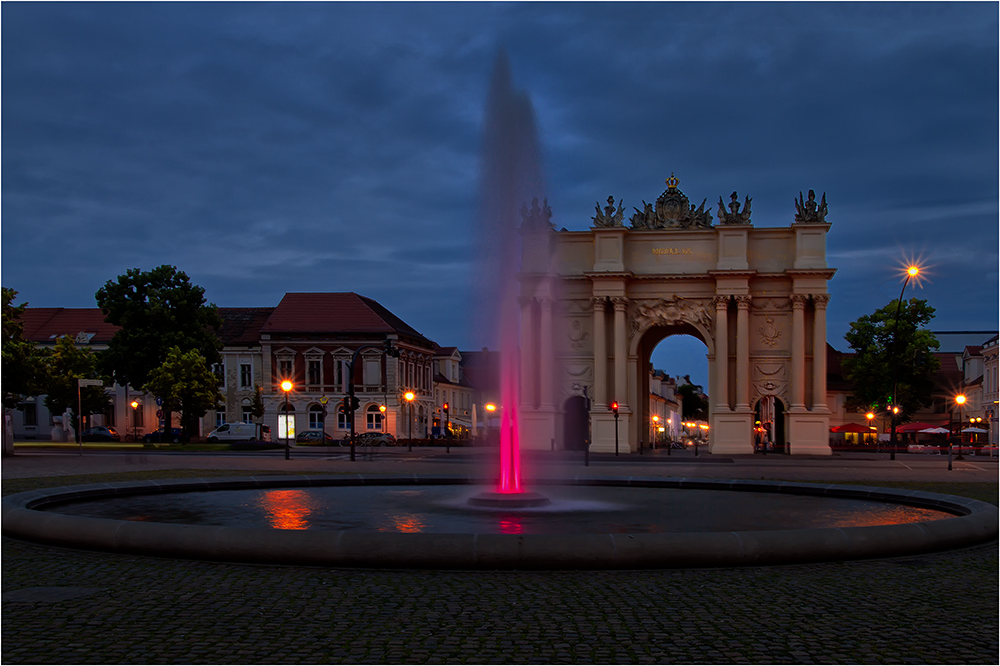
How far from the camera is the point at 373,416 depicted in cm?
8325

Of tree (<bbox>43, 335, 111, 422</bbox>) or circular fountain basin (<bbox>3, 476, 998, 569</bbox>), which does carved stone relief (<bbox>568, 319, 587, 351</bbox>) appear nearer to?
tree (<bbox>43, 335, 111, 422</bbox>)

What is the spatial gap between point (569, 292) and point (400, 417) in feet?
95.4

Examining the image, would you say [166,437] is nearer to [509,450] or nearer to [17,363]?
[17,363]

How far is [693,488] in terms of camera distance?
68.1 feet

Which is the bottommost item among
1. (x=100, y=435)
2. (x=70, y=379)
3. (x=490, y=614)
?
(x=100, y=435)

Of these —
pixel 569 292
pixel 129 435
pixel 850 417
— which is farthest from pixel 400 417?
pixel 850 417

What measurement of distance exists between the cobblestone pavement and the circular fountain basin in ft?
0.70

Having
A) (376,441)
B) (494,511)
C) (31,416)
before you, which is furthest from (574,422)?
(31,416)

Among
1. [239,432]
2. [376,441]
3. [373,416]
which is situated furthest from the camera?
[373,416]

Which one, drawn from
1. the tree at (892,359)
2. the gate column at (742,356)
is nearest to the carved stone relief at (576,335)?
the gate column at (742,356)

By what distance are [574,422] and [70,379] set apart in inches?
1217

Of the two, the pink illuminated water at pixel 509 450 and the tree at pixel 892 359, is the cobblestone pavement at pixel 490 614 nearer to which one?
the pink illuminated water at pixel 509 450

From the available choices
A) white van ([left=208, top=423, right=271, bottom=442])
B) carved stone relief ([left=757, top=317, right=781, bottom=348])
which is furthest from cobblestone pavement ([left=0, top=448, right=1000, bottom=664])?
white van ([left=208, top=423, right=271, bottom=442])

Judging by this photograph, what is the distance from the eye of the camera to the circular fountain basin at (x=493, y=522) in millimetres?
10352
